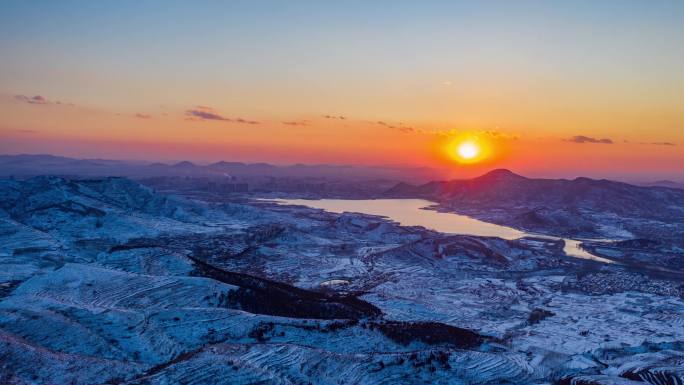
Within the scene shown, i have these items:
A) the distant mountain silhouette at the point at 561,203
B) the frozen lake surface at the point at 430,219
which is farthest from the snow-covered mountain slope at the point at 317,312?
the distant mountain silhouette at the point at 561,203

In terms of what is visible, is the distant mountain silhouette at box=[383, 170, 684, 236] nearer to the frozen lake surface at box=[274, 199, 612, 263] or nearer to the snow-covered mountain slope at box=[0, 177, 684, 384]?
the frozen lake surface at box=[274, 199, 612, 263]

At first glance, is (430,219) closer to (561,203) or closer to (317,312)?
(561,203)

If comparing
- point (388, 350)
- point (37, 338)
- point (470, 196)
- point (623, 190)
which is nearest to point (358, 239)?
point (388, 350)

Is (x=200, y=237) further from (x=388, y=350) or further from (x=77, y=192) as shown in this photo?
(x=388, y=350)

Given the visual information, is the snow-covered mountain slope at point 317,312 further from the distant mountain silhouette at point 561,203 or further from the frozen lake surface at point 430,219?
the distant mountain silhouette at point 561,203

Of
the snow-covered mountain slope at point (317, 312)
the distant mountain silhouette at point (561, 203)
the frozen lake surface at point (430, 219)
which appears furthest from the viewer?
the distant mountain silhouette at point (561, 203)

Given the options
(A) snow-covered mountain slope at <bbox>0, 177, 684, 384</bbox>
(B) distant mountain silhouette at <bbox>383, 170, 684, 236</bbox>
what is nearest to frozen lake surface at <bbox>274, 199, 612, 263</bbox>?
(B) distant mountain silhouette at <bbox>383, 170, 684, 236</bbox>
